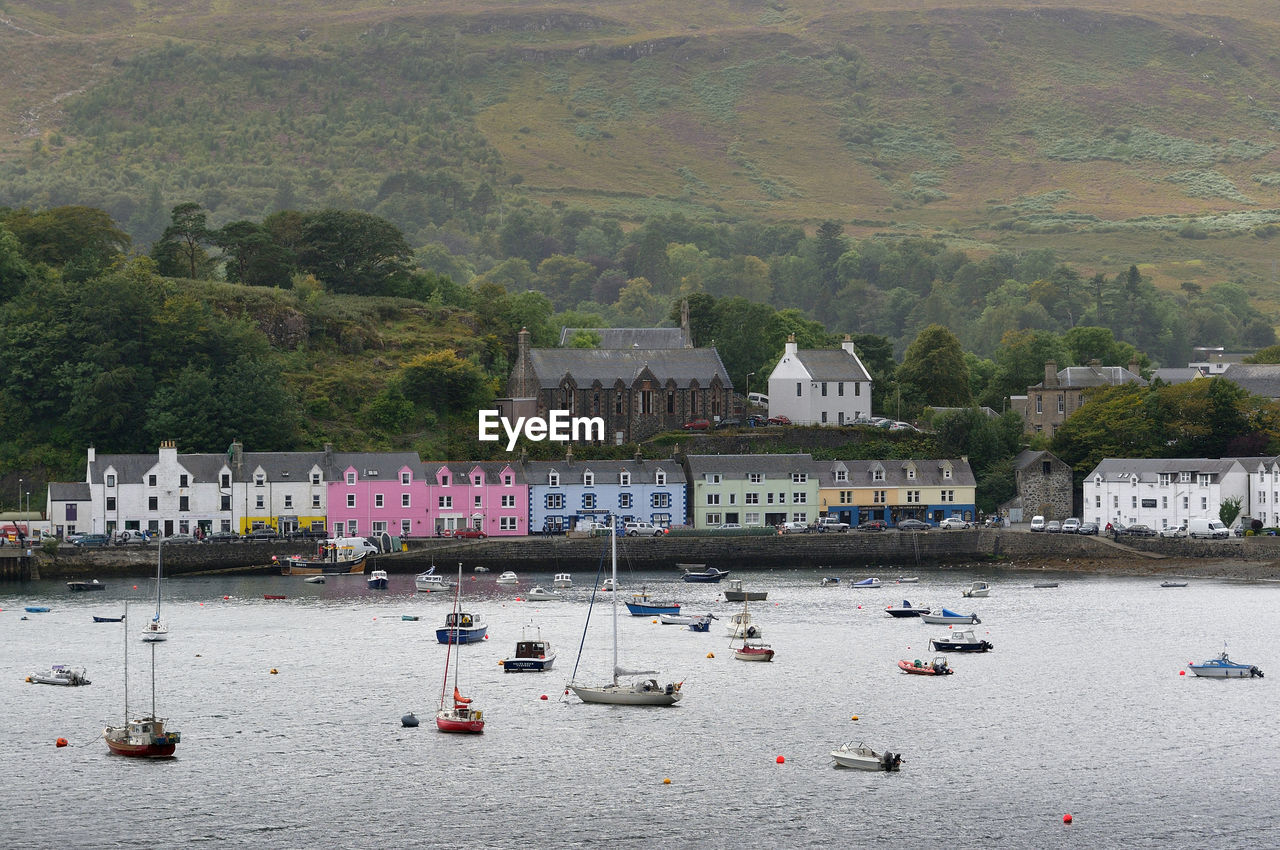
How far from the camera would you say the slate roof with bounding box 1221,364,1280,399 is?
133m

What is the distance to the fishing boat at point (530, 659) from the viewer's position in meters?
67.4

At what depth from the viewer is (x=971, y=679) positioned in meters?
67.1

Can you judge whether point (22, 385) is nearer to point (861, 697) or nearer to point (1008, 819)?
point (861, 697)

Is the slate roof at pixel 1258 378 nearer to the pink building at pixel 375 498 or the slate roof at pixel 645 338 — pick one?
the slate roof at pixel 645 338

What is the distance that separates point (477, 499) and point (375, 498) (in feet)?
20.5

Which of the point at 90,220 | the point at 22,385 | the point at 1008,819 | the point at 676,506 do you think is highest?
the point at 90,220

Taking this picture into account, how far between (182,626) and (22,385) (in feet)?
147

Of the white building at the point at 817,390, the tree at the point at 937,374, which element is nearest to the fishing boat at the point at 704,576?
the white building at the point at 817,390

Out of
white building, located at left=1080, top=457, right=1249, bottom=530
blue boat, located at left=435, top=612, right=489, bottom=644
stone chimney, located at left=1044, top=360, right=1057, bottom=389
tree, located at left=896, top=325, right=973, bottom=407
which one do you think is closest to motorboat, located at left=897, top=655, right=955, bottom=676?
blue boat, located at left=435, top=612, right=489, bottom=644

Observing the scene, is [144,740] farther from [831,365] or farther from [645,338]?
[645,338]

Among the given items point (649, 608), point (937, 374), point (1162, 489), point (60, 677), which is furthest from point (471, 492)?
point (937, 374)

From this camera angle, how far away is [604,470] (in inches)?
4409

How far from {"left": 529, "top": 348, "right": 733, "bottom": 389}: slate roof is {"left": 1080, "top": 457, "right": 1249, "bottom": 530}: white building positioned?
28382mm

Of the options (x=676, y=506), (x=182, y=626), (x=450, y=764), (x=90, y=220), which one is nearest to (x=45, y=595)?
(x=182, y=626)
